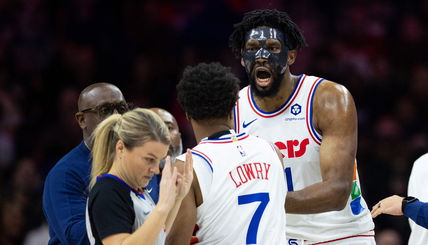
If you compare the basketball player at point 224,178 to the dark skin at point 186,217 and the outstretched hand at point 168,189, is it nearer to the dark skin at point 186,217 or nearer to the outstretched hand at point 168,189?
the dark skin at point 186,217

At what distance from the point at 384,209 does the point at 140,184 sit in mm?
1874

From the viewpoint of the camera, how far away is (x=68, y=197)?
158 inches

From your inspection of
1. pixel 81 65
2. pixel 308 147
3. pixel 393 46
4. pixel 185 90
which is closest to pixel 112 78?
pixel 81 65

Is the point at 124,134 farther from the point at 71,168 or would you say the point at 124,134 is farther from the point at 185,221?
the point at 71,168

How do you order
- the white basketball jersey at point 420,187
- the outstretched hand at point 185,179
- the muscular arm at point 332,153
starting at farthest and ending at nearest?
the white basketball jersey at point 420,187
the muscular arm at point 332,153
the outstretched hand at point 185,179

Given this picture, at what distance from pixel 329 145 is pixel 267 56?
2.25 ft

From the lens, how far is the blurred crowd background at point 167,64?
8.72 meters

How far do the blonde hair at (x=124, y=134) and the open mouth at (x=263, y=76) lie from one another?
4.36 ft

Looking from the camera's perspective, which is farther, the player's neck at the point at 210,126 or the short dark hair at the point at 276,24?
the short dark hair at the point at 276,24

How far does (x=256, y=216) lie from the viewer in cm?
358

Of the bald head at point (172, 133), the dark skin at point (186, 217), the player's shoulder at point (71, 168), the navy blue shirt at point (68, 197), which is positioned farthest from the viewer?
the bald head at point (172, 133)

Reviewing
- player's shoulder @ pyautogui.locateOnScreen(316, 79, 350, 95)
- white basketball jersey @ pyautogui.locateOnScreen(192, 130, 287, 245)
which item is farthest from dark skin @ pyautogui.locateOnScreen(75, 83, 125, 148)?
player's shoulder @ pyautogui.locateOnScreen(316, 79, 350, 95)

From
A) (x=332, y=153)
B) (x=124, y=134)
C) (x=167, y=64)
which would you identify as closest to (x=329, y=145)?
(x=332, y=153)

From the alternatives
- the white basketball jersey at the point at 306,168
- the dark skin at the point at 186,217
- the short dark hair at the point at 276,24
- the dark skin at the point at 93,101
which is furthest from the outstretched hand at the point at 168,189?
the short dark hair at the point at 276,24
